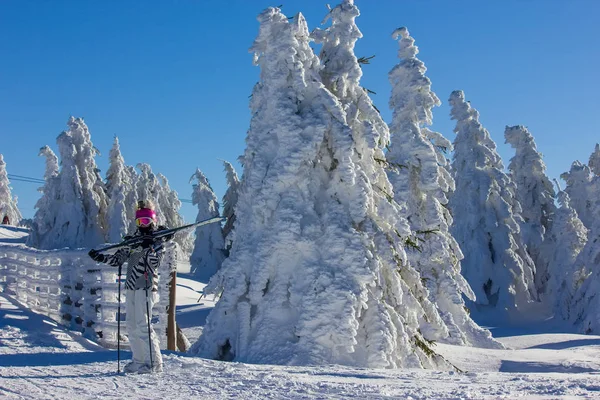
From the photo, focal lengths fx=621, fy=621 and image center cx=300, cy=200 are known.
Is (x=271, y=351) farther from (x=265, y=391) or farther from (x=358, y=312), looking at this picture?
(x=265, y=391)

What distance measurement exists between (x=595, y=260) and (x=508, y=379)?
2428cm

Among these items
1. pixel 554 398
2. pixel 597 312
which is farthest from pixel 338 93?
pixel 597 312

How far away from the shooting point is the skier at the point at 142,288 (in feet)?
23.0

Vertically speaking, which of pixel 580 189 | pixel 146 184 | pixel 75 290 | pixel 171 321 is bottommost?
pixel 171 321

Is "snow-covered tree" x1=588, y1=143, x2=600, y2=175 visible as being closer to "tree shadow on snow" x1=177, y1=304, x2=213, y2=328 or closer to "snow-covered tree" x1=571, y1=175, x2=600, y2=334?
"snow-covered tree" x1=571, y1=175, x2=600, y2=334

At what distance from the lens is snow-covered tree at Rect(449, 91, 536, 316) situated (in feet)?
104

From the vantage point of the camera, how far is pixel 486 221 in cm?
3234

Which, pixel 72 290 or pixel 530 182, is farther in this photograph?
pixel 530 182

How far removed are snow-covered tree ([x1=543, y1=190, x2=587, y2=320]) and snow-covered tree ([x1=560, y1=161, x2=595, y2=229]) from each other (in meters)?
3.45

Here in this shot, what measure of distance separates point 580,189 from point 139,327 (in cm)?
3723

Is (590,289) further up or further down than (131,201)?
→ further down

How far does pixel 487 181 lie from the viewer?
105ft

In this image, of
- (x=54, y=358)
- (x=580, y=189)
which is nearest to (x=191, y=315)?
(x=54, y=358)

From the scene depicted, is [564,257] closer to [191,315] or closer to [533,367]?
[191,315]
